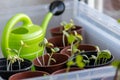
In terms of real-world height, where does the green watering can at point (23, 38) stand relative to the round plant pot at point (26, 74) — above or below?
above

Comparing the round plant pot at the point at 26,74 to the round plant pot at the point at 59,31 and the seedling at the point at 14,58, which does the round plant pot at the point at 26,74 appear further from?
the round plant pot at the point at 59,31

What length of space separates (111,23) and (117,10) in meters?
0.33

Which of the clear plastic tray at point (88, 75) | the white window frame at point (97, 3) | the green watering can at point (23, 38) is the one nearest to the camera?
the clear plastic tray at point (88, 75)

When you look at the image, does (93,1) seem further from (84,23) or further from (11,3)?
(11,3)

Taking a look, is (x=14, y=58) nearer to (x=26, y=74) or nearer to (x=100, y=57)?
(x=26, y=74)

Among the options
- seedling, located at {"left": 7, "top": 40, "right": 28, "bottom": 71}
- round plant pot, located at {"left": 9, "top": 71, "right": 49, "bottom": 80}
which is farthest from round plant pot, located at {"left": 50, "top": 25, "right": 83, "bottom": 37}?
round plant pot, located at {"left": 9, "top": 71, "right": 49, "bottom": 80}

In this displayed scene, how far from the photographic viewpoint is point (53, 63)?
3.05ft

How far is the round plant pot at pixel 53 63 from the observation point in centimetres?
86

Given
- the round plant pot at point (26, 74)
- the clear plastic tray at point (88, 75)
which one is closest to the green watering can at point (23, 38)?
the round plant pot at point (26, 74)

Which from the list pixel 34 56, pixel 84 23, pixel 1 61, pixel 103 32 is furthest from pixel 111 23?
pixel 1 61

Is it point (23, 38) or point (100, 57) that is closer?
point (100, 57)

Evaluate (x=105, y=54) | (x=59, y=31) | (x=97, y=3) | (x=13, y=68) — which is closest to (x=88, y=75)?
(x=105, y=54)

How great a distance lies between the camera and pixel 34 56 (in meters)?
1.01

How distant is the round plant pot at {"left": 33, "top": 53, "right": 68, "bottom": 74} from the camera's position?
86 centimetres
